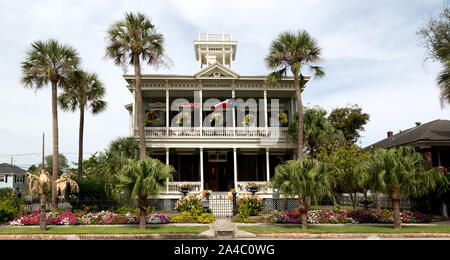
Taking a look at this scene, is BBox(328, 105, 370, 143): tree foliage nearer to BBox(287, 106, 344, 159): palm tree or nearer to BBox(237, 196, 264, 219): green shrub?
BBox(287, 106, 344, 159): palm tree

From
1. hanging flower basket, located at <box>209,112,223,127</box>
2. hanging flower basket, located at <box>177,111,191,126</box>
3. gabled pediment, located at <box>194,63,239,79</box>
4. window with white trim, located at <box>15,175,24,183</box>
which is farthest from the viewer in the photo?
window with white trim, located at <box>15,175,24,183</box>

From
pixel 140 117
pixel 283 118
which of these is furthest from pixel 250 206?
pixel 283 118

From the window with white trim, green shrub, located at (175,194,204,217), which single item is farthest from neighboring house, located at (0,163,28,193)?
green shrub, located at (175,194,204,217)

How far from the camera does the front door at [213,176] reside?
990 inches

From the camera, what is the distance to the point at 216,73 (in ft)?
78.1

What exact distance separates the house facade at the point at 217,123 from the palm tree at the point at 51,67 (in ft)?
20.7

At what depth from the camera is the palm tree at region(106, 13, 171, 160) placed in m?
18.8

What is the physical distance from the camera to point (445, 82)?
16.7 metres

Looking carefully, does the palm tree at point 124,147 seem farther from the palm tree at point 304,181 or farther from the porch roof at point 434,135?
the porch roof at point 434,135

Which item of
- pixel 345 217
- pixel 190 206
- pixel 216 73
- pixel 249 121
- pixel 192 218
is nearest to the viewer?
pixel 345 217

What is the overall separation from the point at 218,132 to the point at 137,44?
8181 mm

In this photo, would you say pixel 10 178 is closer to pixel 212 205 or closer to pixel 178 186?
pixel 178 186

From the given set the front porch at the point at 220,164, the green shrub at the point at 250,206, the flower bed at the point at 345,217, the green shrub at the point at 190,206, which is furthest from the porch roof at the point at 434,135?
the green shrub at the point at 190,206

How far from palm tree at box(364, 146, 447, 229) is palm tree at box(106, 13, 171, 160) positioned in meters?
12.2
